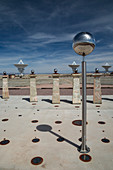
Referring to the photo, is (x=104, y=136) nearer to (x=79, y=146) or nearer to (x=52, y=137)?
(x=79, y=146)

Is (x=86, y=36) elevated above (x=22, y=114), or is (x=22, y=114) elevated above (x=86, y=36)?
(x=86, y=36)

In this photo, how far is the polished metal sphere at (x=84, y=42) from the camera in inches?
115

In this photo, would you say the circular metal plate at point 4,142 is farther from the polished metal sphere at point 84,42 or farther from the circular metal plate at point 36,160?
the polished metal sphere at point 84,42

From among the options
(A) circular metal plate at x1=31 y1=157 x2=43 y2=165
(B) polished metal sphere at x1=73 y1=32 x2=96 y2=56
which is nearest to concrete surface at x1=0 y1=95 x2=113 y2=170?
(A) circular metal plate at x1=31 y1=157 x2=43 y2=165

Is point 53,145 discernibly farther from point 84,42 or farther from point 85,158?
point 84,42

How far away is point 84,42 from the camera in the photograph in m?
2.95

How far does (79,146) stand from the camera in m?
3.74

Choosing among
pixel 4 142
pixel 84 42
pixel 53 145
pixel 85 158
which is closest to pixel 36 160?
pixel 53 145

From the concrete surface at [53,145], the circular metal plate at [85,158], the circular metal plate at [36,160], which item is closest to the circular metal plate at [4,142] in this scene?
the concrete surface at [53,145]

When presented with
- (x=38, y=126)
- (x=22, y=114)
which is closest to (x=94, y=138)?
(x=38, y=126)

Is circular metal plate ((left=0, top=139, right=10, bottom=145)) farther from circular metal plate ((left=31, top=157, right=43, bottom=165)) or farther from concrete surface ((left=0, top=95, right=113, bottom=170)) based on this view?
circular metal plate ((left=31, top=157, right=43, bottom=165))

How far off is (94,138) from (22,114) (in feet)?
13.0

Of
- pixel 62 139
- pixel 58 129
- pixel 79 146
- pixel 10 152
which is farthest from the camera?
pixel 58 129

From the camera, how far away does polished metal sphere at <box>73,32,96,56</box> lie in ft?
9.62
